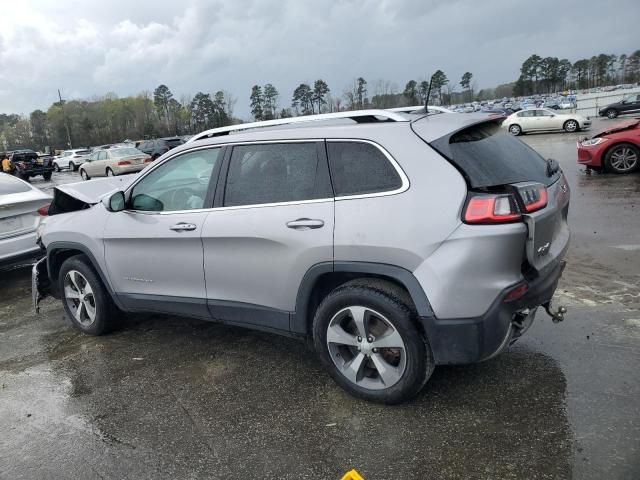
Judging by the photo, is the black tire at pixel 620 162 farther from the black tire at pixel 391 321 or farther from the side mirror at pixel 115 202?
the side mirror at pixel 115 202

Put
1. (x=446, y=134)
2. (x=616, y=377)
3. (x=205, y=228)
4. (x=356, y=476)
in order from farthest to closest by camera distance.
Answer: (x=205, y=228) → (x=616, y=377) → (x=446, y=134) → (x=356, y=476)

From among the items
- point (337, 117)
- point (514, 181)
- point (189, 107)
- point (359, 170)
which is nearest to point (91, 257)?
point (337, 117)

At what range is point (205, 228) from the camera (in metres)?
3.75

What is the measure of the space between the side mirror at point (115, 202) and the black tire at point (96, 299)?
Result: 2.58 feet

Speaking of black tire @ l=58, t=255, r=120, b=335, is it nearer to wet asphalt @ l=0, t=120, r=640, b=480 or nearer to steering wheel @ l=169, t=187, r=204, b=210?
wet asphalt @ l=0, t=120, r=640, b=480

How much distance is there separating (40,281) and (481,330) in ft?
14.3

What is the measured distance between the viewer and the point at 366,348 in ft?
10.5


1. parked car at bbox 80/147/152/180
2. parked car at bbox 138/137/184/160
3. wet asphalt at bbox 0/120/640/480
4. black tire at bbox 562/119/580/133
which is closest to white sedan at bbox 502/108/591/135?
black tire at bbox 562/119/580/133

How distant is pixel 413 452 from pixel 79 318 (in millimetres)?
3513

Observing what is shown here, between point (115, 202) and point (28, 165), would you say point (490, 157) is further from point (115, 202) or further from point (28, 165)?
point (28, 165)

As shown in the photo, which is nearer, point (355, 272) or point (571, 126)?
point (355, 272)

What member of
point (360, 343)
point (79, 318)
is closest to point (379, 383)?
point (360, 343)

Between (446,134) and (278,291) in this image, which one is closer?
(446,134)

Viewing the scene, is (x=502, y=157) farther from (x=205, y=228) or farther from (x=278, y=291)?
(x=205, y=228)
